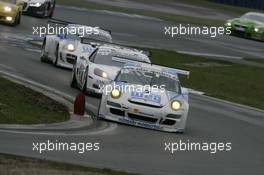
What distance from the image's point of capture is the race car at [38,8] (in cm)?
3784

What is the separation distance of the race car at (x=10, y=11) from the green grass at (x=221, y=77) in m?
5.41

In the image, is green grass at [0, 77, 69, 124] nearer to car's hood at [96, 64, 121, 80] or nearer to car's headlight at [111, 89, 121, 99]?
car's headlight at [111, 89, 121, 99]

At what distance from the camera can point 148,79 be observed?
15367mm

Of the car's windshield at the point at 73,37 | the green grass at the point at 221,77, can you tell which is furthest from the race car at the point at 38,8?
the car's windshield at the point at 73,37

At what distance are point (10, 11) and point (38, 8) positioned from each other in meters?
6.03

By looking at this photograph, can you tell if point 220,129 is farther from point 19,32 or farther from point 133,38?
point 133,38

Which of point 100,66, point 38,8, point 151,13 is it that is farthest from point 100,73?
point 151,13

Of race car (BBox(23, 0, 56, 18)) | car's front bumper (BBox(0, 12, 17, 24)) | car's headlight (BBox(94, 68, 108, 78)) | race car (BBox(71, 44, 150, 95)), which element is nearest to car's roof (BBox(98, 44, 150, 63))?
race car (BBox(71, 44, 150, 95))

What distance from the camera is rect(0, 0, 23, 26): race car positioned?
31672 mm

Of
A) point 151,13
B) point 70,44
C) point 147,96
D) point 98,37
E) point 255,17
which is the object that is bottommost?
point 151,13

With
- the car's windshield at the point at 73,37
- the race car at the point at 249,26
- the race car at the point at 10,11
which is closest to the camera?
the car's windshield at the point at 73,37

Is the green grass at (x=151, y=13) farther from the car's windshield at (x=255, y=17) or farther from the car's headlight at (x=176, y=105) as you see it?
the car's headlight at (x=176, y=105)

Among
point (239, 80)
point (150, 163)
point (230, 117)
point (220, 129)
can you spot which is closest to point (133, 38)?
point (239, 80)

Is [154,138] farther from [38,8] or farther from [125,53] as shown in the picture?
[38,8]
